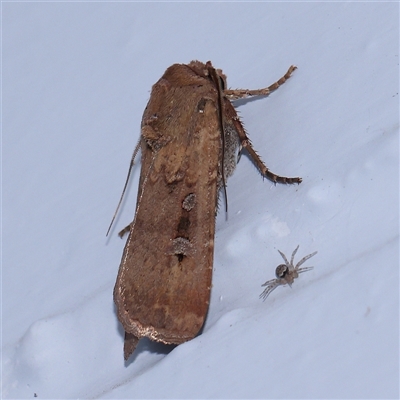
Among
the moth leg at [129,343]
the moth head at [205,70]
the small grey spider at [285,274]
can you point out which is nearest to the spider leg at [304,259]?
the small grey spider at [285,274]

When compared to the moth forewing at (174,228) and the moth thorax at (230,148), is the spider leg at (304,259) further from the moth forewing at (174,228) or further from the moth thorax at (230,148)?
the moth thorax at (230,148)

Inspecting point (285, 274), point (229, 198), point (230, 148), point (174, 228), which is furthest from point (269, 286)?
point (230, 148)

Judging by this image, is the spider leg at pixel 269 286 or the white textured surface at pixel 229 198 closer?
the white textured surface at pixel 229 198

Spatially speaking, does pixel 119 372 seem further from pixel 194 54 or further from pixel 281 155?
pixel 194 54

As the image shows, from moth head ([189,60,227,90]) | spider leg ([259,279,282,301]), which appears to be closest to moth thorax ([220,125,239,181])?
moth head ([189,60,227,90])

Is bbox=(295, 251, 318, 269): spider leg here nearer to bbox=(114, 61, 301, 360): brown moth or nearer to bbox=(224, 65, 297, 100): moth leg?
bbox=(114, 61, 301, 360): brown moth

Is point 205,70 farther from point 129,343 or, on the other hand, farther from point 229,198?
point 129,343
